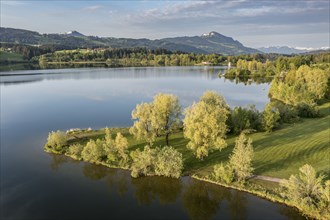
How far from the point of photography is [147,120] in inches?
2156

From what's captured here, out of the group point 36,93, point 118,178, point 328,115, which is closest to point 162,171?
point 118,178

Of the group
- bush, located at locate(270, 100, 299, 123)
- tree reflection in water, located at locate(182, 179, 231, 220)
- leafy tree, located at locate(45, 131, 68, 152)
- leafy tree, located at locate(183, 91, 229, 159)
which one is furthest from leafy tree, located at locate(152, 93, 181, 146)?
bush, located at locate(270, 100, 299, 123)

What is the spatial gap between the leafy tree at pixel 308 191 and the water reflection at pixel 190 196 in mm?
1588

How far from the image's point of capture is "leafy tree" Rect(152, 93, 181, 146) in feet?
176

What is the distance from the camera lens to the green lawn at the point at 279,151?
45.8 meters

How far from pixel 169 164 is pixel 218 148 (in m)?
9.57

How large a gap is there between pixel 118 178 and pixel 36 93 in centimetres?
8962

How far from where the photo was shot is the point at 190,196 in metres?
40.1

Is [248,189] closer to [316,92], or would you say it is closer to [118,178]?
[118,178]

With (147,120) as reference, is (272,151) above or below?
below

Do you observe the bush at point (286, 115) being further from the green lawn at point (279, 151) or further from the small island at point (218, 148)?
the green lawn at point (279, 151)

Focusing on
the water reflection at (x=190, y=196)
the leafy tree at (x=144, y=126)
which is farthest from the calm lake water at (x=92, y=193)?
the leafy tree at (x=144, y=126)

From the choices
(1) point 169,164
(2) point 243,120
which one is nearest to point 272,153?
(2) point 243,120

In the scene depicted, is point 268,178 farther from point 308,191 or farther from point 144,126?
point 144,126
